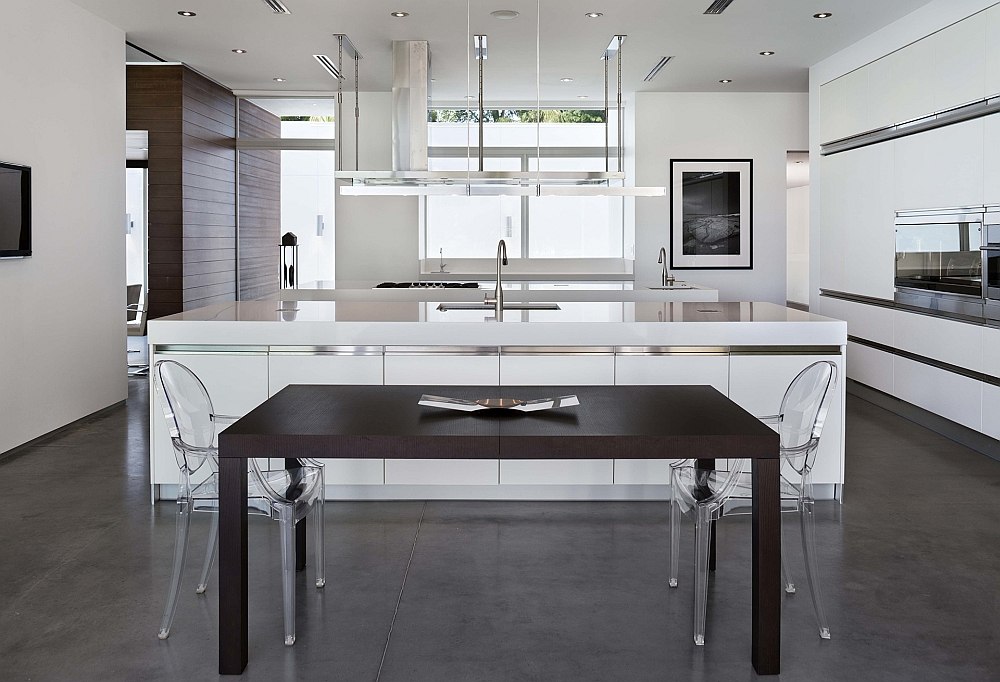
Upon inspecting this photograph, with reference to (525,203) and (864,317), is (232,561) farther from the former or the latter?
(525,203)

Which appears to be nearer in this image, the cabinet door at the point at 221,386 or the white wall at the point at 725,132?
→ the cabinet door at the point at 221,386

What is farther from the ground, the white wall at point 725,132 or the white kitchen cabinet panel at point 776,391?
the white wall at point 725,132

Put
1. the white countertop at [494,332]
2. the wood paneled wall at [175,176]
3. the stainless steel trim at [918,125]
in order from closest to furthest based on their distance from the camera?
the white countertop at [494,332] < the stainless steel trim at [918,125] < the wood paneled wall at [175,176]

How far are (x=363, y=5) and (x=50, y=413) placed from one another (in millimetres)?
3353

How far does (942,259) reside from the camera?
229 inches

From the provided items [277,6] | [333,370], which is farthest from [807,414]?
[277,6]

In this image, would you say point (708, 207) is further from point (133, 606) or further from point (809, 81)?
point (133, 606)

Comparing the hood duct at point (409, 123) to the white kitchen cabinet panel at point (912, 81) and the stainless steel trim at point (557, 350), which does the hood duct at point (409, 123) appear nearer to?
the stainless steel trim at point (557, 350)

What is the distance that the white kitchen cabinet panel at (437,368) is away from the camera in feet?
13.9

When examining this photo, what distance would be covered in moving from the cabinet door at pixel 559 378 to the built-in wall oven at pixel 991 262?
A: 246 cm

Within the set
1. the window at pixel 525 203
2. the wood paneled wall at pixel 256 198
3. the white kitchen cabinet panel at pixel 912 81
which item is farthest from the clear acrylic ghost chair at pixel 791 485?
the wood paneled wall at pixel 256 198

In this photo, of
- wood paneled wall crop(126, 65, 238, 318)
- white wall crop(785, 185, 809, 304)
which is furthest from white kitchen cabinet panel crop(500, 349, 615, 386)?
white wall crop(785, 185, 809, 304)

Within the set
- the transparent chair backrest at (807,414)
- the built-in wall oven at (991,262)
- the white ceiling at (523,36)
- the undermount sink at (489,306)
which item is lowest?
the transparent chair backrest at (807,414)

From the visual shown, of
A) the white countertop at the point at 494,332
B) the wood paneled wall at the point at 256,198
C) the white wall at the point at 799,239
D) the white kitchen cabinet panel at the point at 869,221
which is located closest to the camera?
the white countertop at the point at 494,332
